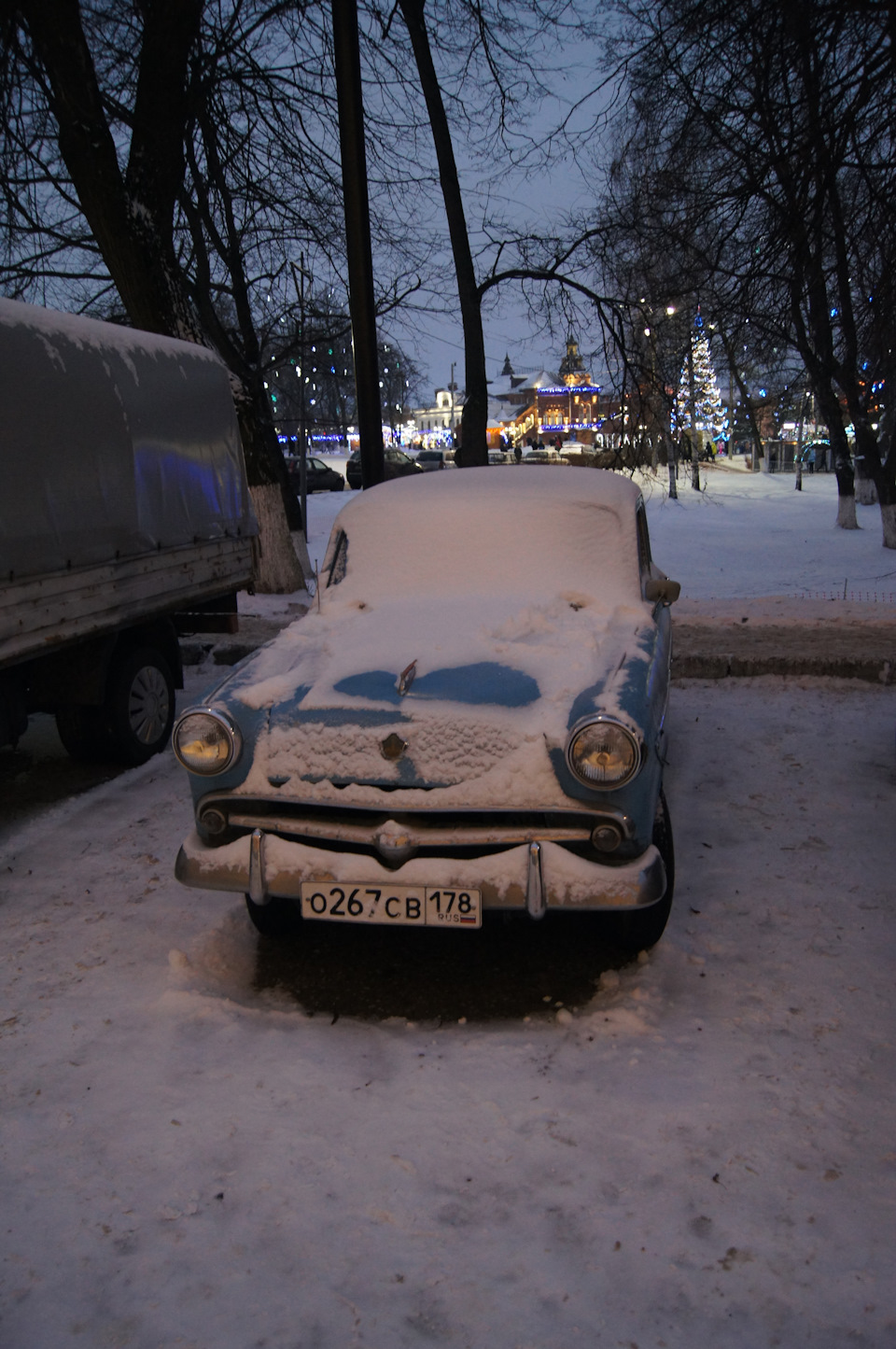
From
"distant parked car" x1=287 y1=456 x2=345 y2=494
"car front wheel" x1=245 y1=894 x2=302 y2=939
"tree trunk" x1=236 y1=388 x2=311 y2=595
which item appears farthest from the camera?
"distant parked car" x1=287 y1=456 x2=345 y2=494

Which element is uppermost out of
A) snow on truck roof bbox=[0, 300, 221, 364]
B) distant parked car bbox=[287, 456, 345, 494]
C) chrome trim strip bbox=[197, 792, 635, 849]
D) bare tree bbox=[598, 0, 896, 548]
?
bare tree bbox=[598, 0, 896, 548]

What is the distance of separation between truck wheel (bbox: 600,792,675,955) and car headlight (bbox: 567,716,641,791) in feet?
1.72

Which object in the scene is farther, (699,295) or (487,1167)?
(699,295)

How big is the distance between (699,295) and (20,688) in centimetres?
803

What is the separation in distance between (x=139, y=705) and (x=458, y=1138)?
173 inches

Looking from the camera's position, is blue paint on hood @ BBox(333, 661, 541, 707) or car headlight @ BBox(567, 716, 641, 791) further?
blue paint on hood @ BBox(333, 661, 541, 707)

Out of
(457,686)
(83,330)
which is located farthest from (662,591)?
(83,330)

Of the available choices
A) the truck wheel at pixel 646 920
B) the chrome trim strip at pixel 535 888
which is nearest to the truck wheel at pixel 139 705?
the truck wheel at pixel 646 920

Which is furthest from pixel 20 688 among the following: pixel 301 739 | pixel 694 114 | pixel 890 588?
pixel 890 588

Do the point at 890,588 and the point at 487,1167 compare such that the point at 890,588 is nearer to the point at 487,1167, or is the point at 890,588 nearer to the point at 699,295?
the point at 699,295

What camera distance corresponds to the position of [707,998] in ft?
11.2

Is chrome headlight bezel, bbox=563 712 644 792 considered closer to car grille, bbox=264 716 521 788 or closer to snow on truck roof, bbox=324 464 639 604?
car grille, bbox=264 716 521 788

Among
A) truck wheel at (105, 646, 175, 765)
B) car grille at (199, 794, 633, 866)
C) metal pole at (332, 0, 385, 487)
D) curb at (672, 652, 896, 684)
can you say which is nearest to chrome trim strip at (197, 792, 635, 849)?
car grille at (199, 794, 633, 866)

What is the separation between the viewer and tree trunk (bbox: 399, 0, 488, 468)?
1230 centimetres
